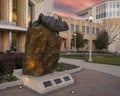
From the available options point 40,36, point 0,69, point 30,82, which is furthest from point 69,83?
point 0,69

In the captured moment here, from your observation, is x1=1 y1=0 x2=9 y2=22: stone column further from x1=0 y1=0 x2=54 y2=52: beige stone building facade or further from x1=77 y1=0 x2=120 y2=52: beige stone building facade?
x1=77 y1=0 x2=120 y2=52: beige stone building facade

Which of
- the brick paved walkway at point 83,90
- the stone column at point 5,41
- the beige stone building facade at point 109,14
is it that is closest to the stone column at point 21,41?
the stone column at point 5,41

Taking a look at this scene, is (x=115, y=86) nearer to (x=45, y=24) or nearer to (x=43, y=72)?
(x=43, y=72)

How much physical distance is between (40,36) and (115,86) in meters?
4.32

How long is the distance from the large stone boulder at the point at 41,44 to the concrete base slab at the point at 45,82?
43 cm

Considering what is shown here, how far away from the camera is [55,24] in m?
8.73

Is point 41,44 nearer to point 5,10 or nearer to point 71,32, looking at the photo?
point 5,10

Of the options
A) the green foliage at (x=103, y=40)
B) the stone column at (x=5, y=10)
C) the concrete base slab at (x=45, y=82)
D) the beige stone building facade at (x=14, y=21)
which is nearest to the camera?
the concrete base slab at (x=45, y=82)

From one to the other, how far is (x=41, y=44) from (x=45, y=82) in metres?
1.76

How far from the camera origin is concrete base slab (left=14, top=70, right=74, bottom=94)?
758cm

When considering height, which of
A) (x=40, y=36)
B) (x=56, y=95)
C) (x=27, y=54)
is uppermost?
(x=40, y=36)

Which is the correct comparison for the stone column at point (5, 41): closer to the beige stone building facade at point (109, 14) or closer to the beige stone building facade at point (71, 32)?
the beige stone building facade at point (71, 32)

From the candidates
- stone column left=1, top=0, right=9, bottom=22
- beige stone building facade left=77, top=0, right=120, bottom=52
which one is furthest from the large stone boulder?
beige stone building facade left=77, top=0, right=120, bottom=52

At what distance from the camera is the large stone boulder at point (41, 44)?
8.45m
